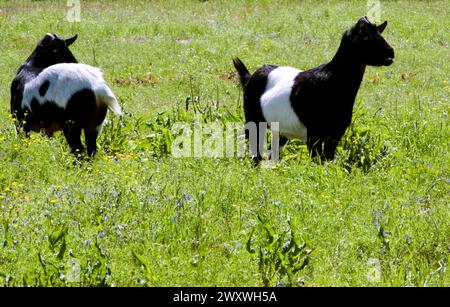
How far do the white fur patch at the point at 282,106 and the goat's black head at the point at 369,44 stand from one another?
90 centimetres

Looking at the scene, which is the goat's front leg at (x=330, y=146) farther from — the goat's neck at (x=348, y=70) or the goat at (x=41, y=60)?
the goat at (x=41, y=60)

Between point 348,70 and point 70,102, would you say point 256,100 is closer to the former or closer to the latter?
point 348,70

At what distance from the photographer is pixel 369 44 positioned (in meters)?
7.32

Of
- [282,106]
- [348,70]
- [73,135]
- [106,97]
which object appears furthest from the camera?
[73,135]

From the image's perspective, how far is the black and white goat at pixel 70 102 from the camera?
787 cm

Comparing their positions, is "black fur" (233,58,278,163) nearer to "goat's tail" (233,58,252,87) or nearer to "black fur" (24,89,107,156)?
"goat's tail" (233,58,252,87)

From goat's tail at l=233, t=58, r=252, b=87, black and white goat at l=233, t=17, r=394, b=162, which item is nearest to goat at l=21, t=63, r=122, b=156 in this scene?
goat's tail at l=233, t=58, r=252, b=87

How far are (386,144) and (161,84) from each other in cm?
631

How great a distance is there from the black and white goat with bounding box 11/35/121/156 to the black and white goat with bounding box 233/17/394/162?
79.1 inches

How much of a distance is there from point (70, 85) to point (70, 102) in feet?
0.66

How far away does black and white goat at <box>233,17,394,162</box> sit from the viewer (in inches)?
289

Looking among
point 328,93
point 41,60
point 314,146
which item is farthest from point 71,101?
point 328,93

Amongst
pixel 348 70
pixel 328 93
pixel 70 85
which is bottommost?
pixel 70 85
